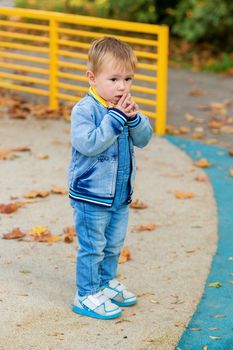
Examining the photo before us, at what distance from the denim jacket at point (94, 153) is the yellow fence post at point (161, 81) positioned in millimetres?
4914

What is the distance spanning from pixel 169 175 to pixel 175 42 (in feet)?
26.4

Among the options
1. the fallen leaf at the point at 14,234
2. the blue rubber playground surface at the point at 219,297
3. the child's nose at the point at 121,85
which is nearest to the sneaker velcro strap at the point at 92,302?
the blue rubber playground surface at the point at 219,297

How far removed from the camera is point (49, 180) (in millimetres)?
7770

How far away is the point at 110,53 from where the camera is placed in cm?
455

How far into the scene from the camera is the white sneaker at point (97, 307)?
4910mm

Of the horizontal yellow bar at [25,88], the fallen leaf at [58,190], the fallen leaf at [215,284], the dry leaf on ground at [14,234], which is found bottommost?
the horizontal yellow bar at [25,88]

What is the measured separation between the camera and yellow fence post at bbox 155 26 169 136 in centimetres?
953

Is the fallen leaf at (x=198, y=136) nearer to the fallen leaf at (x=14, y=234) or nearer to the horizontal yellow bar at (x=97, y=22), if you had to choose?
the horizontal yellow bar at (x=97, y=22)

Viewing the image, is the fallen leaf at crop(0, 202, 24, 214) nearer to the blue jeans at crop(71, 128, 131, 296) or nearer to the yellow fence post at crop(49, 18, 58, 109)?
the blue jeans at crop(71, 128, 131, 296)

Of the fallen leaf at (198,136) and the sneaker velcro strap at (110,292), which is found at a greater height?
the sneaker velcro strap at (110,292)

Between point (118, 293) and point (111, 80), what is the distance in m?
1.27

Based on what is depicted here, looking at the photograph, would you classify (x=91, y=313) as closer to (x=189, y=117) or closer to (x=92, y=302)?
(x=92, y=302)

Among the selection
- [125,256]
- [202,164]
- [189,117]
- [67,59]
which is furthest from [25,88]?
[125,256]

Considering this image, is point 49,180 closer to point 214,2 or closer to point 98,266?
point 98,266
